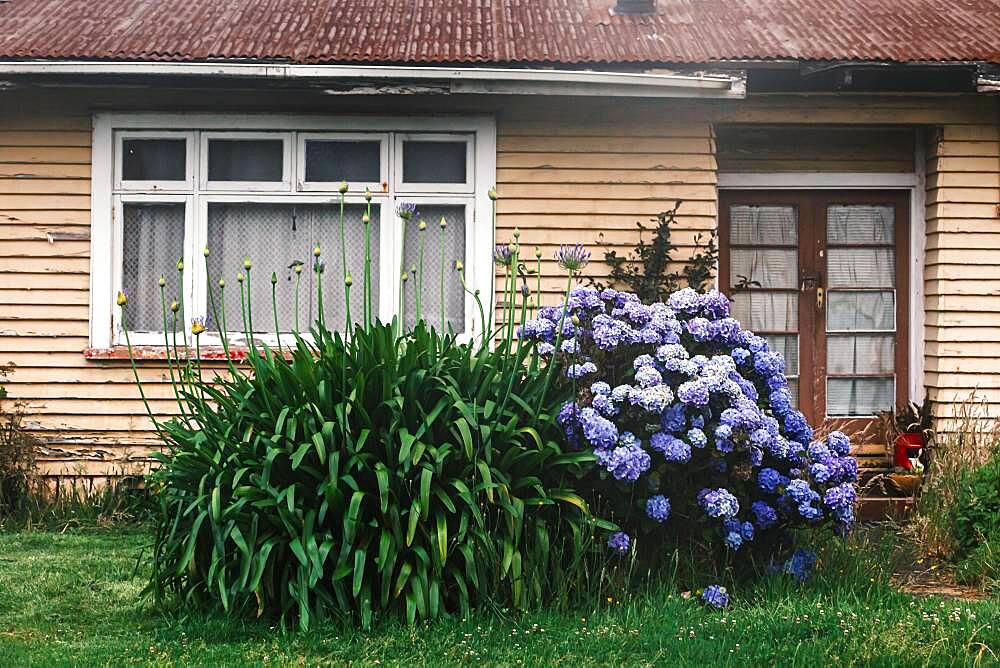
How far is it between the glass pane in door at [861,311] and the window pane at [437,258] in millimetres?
2987

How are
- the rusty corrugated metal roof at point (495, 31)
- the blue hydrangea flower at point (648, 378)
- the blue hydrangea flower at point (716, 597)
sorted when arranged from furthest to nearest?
the rusty corrugated metal roof at point (495, 31)
the blue hydrangea flower at point (648, 378)
the blue hydrangea flower at point (716, 597)

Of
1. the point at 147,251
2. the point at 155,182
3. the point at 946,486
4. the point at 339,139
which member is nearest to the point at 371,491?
the point at 946,486

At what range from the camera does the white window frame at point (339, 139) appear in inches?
328

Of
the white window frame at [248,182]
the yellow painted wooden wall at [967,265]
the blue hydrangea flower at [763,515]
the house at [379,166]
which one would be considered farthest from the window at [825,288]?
the blue hydrangea flower at [763,515]

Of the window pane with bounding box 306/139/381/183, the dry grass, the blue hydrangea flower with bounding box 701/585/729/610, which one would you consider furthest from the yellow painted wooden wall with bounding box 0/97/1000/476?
the blue hydrangea flower with bounding box 701/585/729/610

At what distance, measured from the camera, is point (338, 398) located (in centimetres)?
518

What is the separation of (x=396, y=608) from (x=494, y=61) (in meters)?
4.18

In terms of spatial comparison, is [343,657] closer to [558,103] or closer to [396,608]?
[396,608]

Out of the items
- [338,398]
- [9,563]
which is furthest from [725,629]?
[9,563]

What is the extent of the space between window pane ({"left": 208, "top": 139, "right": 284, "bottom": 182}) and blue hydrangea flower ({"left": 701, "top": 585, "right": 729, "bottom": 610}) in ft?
15.5

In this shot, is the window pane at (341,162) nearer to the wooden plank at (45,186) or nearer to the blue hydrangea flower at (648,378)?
the wooden plank at (45,186)

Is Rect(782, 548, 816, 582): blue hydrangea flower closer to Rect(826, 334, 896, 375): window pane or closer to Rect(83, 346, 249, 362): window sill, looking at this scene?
Rect(826, 334, 896, 375): window pane

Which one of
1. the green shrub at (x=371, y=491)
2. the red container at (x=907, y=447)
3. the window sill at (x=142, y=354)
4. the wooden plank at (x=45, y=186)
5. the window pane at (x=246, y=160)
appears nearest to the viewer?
the green shrub at (x=371, y=491)

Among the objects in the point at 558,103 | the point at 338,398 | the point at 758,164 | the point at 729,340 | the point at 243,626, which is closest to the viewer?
the point at 243,626
